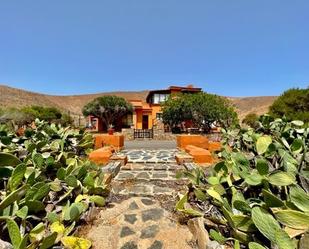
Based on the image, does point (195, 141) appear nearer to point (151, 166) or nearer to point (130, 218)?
point (151, 166)

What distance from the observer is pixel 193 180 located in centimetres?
386

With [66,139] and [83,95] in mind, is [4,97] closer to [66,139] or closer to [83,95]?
[83,95]

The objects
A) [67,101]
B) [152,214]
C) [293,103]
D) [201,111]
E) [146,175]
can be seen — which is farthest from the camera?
[67,101]

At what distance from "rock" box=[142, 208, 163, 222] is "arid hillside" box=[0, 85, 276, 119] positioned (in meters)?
30.2

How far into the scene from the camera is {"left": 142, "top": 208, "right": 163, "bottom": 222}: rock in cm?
364

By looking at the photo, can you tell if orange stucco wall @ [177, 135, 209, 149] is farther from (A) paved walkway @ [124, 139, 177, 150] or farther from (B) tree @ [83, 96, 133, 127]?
(B) tree @ [83, 96, 133, 127]

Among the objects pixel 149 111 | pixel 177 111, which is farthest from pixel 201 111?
pixel 149 111

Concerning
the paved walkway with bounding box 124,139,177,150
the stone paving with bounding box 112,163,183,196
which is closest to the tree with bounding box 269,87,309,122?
the paved walkway with bounding box 124,139,177,150

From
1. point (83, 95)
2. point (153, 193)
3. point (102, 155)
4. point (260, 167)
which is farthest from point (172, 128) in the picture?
point (83, 95)

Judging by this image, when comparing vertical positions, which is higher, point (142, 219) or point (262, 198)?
point (262, 198)

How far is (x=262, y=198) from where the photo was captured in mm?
2963

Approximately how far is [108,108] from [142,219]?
27.1m

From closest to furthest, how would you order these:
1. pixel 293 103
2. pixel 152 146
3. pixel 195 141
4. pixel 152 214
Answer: pixel 152 214 → pixel 195 141 → pixel 152 146 → pixel 293 103

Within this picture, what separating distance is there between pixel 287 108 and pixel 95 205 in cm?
2098
